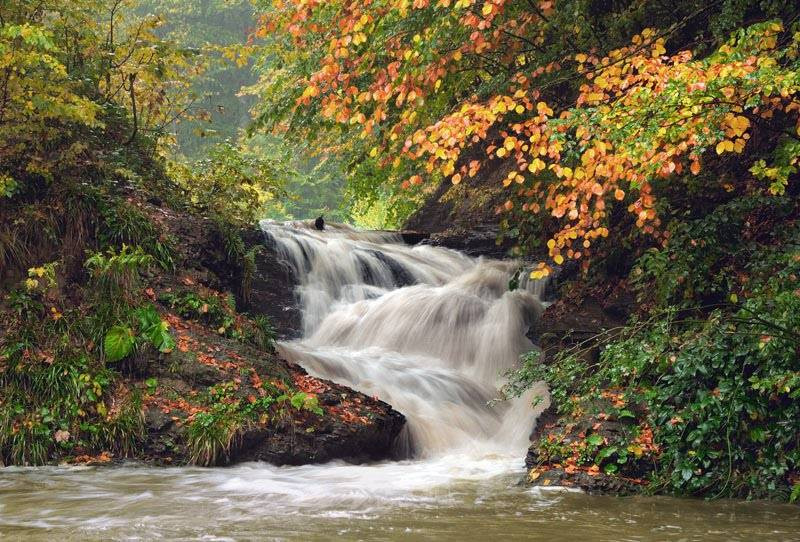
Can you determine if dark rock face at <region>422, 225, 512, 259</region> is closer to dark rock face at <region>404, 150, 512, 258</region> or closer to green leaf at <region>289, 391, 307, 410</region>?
dark rock face at <region>404, 150, 512, 258</region>

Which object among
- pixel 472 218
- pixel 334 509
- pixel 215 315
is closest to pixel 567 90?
pixel 472 218

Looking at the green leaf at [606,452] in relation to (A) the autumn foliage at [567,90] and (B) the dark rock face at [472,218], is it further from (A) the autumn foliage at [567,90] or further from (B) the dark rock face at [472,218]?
(B) the dark rock face at [472,218]

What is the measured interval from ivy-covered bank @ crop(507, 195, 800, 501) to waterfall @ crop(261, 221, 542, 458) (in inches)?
58.6

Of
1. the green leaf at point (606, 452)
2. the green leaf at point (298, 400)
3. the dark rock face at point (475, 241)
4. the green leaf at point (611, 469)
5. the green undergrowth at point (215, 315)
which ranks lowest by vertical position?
the green leaf at point (611, 469)

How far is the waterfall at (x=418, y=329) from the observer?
28.6 feet

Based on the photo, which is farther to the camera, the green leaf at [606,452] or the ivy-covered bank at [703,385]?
the green leaf at [606,452]

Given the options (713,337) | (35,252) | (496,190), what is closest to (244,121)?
(496,190)

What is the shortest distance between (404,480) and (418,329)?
4.75 m

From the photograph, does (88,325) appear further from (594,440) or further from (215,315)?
(594,440)

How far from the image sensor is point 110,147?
999cm

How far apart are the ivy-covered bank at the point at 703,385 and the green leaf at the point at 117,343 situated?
3752 mm

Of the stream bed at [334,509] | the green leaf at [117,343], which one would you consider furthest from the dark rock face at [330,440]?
the green leaf at [117,343]

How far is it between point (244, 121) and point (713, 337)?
→ 3819 centimetres

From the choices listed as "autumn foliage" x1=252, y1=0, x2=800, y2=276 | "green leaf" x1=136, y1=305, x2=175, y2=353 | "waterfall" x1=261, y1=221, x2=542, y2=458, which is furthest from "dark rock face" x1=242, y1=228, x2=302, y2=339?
"green leaf" x1=136, y1=305, x2=175, y2=353
